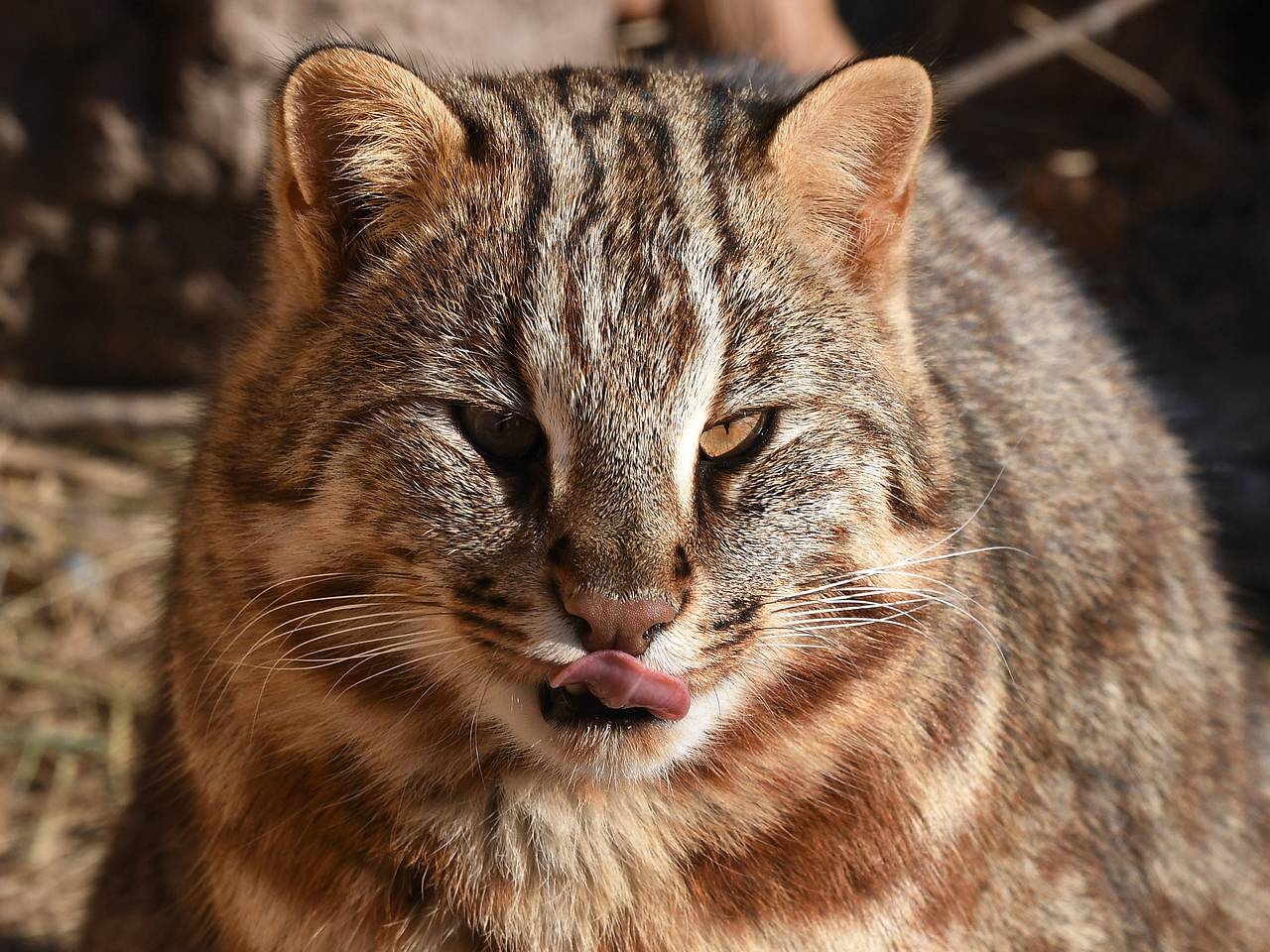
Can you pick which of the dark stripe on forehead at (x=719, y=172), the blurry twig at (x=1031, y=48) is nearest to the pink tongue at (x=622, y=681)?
the dark stripe on forehead at (x=719, y=172)

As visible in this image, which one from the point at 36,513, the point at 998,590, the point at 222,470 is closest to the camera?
the point at 222,470

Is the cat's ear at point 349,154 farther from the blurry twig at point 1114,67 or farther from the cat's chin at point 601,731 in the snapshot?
the blurry twig at point 1114,67

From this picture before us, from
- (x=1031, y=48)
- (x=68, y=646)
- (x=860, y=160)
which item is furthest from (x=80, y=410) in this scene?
(x=860, y=160)

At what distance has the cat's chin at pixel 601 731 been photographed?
252cm

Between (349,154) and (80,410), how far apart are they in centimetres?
385

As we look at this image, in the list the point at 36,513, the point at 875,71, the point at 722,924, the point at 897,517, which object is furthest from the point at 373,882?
the point at 36,513

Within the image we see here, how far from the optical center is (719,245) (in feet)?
8.87

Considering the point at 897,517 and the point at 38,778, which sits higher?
the point at 897,517

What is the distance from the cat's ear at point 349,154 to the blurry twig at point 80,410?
3.49 m

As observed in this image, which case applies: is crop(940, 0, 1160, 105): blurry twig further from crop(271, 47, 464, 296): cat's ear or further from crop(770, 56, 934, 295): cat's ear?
crop(271, 47, 464, 296): cat's ear

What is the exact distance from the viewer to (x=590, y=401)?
2490mm

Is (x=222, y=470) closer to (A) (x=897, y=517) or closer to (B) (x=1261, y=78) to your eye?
(A) (x=897, y=517)

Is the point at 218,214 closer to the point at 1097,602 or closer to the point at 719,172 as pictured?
the point at 719,172

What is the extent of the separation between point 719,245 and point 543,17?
3.98 metres
